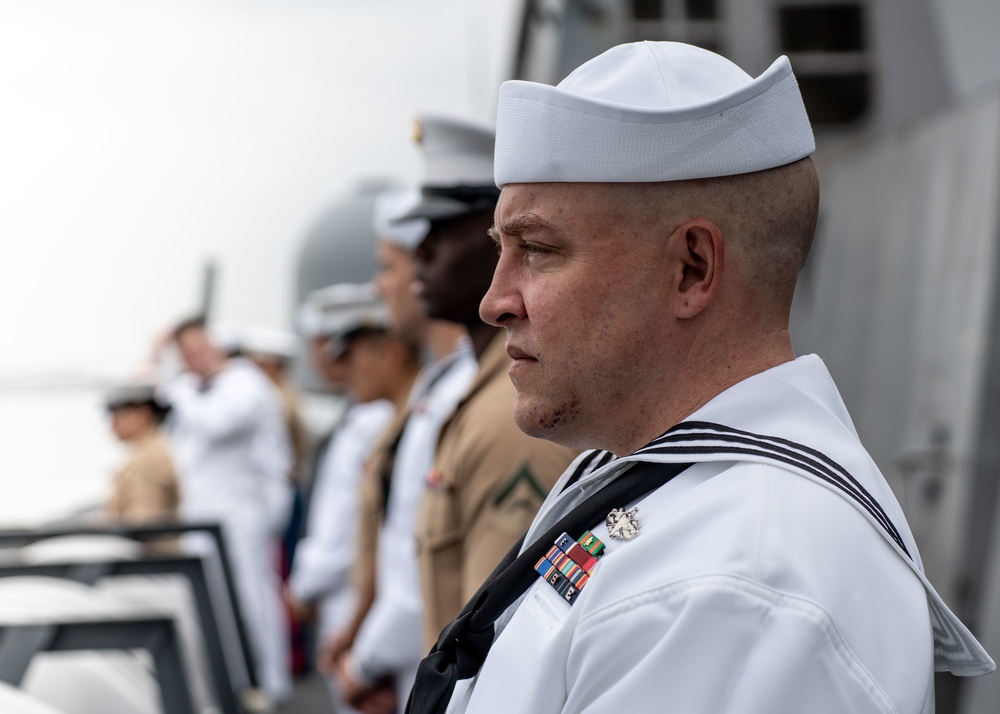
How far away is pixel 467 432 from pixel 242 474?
420 centimetres

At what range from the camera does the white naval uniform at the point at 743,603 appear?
2.81ft

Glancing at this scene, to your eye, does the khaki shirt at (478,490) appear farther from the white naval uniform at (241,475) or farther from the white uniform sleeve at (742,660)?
the white naval uniform at (241,475)

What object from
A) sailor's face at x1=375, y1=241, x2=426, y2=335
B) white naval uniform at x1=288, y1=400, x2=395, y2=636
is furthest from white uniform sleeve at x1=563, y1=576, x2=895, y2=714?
white naval uniform at x1=288, y1=400, x2=395, y2=636

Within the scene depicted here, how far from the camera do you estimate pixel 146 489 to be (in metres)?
5.28

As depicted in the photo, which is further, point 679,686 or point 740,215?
point 740,215

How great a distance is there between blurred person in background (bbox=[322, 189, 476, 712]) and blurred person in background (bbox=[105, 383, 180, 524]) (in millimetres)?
2232

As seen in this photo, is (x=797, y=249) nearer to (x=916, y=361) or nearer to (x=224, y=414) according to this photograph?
(x=916, y=361)

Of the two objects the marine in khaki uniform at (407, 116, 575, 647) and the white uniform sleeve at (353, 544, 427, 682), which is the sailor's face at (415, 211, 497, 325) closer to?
the marine in khaki uniform at (407, 116, 575, 647)

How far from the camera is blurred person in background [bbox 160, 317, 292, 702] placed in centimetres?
595

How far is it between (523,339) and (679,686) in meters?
0.42

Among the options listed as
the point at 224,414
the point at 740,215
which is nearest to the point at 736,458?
the point at 740,215

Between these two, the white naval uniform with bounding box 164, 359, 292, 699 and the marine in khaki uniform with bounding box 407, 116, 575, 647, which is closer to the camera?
the marine in khaki uniform with bounding box 407, 116, 575, 647

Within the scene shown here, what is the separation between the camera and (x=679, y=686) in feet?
2.84

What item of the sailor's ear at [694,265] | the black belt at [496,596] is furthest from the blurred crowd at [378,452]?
the sailor's ear at [694,265]
